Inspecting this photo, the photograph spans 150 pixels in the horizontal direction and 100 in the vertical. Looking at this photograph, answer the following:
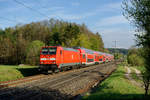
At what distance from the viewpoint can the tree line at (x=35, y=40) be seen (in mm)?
43944

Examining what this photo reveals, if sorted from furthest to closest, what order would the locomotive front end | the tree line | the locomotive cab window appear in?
1. the tree line
2. the locomotive cab window
3. the locomotive front end

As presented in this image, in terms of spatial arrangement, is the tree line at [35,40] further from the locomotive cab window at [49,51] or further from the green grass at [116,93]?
the green grass at [116,93]

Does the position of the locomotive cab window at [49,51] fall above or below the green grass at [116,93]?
above

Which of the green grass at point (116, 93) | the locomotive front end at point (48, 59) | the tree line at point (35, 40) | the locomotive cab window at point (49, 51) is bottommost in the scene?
the green grass at point (116, 93)

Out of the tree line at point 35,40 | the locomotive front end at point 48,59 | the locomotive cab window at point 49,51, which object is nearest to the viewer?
the locomotive front end at point 48,59

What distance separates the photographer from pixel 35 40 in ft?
193

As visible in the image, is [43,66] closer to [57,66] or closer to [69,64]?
[57,66]

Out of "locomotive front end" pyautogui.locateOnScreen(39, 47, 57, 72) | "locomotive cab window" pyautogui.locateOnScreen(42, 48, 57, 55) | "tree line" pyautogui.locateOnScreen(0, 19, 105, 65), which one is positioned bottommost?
"locomotive front end" pyautogui.locateOnScreen(39, 47, 57, 72)

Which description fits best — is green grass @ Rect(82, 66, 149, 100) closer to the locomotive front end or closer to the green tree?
the green tree

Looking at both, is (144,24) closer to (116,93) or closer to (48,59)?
(116,93)

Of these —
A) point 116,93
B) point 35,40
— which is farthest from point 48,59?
point 35,40

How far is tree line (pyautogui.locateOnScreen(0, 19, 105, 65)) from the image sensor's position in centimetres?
4394

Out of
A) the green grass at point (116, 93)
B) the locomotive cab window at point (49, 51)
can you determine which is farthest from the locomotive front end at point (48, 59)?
the green grass at point (116, 93)

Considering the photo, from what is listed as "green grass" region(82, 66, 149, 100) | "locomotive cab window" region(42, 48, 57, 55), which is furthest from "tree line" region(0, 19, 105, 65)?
"green grass" region(82, 66, 149, 100)
